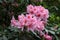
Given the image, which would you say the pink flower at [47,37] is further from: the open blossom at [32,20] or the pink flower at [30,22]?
the pink flower at [30,22]

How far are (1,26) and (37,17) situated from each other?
50 centimetres

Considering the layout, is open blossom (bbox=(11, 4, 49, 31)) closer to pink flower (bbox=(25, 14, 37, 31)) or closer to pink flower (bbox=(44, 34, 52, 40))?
pink flower (bbox=(25, 14, 37, 31))

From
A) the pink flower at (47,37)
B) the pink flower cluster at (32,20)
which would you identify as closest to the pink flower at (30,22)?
the pink flower cluster at (32,20)

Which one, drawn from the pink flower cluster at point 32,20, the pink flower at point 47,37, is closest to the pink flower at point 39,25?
the pink flower cluster at point 32,20

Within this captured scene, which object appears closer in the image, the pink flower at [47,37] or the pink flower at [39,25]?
the pink flower at [39,25]

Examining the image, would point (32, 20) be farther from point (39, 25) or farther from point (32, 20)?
point (39, 25)

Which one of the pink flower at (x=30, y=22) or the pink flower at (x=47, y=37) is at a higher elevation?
the pink flower at (x=30, y=22)

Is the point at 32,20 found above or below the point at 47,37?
above

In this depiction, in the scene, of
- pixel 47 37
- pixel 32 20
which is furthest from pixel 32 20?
pixel 47 37

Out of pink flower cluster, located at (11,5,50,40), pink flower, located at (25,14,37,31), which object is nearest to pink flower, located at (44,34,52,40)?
pink flower cluster, located at (11,5,50,40)

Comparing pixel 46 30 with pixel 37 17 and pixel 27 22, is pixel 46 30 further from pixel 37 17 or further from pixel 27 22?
pixel 27 22

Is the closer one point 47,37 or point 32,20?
point 32,20

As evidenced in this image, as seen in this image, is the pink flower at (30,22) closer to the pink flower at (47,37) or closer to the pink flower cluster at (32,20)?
the pink flower cluster at (32,20)

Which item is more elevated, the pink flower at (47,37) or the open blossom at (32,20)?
the open blossom at (32,20)
